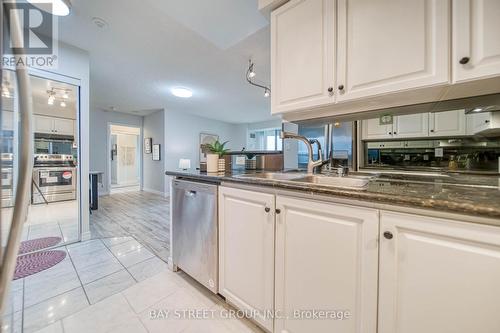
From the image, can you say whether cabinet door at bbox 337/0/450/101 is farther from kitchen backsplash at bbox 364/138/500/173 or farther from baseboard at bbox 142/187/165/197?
baseboard at bbox 142/187/165/197

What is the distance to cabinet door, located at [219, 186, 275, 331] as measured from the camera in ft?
3.71

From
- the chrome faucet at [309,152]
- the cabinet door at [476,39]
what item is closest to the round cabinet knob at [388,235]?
the cabinet door at [476,39]

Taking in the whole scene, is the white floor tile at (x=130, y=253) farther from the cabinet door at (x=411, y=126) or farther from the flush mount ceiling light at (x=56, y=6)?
the cabinet door at (x=411, y=126)

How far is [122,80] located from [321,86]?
3.72 m

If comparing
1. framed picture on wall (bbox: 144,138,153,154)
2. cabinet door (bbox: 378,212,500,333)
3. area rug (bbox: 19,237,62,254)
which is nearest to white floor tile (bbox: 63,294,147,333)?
cabinet door (bbox: 378,212,500,333)

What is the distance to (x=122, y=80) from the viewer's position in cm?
353

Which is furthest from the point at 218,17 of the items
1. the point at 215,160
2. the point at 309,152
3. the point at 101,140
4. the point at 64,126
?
the point at 101,140

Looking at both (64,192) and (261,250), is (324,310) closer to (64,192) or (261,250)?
(261,250)

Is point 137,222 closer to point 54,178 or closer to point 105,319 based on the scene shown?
point 54,178

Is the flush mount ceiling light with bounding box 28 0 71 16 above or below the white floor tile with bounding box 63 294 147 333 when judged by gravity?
above

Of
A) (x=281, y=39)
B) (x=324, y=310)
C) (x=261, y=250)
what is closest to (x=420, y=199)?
(x=324, y=310)

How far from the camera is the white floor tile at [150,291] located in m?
1.46

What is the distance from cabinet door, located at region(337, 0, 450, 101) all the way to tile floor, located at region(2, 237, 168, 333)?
7.26ft

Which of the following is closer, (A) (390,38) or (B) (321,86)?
(A) (390,38)
